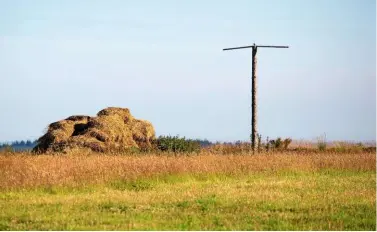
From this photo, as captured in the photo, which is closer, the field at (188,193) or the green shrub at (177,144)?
the field at (188,193)

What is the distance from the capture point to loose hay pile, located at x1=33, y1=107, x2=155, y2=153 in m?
26.8

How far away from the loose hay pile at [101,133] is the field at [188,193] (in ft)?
24.7

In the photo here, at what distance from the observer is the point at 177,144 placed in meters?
28.4

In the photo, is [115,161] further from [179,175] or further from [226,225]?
[226,225]

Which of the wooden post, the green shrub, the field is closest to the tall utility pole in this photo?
the wooden post

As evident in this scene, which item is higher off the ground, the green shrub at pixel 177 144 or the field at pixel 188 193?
the green shrub at pixel 177 144

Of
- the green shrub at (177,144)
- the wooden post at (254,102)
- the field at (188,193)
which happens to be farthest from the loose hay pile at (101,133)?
the field at (188,193)

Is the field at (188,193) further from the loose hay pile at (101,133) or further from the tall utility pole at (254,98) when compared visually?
the loose hay pile at (101,133)

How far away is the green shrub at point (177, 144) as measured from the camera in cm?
2803

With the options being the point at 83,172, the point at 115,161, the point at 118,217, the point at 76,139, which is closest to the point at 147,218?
the point at 118,217

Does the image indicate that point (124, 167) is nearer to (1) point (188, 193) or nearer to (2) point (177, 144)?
(1) point (188, 193)

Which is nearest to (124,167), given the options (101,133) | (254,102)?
(101,133)

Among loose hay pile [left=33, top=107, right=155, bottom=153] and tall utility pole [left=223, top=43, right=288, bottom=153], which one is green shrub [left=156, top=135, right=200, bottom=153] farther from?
tall utility pole [left=223, top=43, right=288, bottom=153]

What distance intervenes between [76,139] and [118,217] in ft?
54.4
